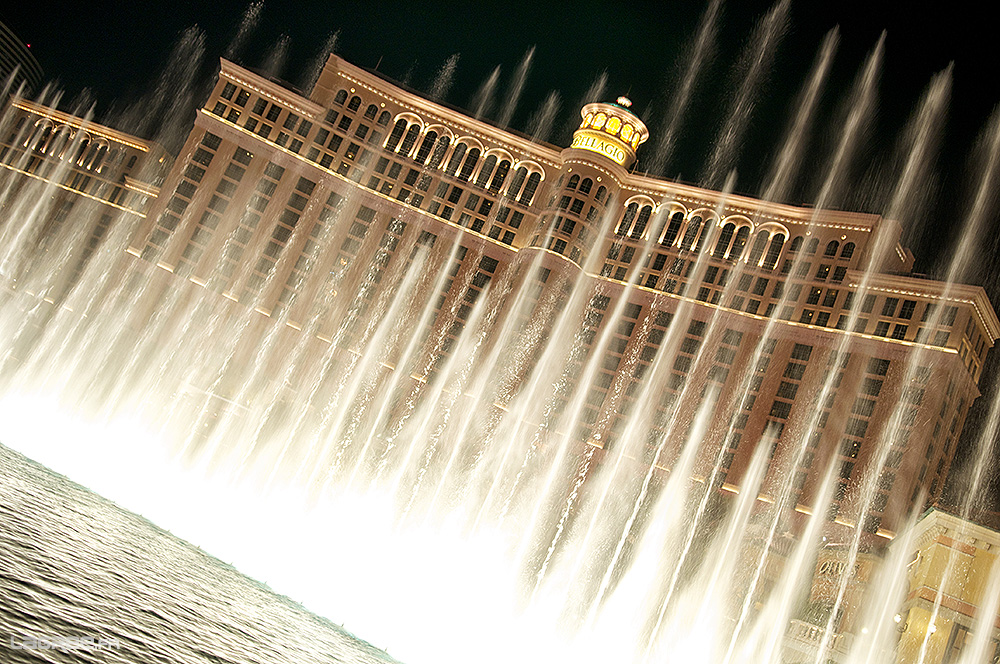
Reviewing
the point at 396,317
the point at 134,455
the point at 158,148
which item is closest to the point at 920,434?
the point at 396,317

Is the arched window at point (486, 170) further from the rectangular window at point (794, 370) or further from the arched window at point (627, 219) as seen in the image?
the rectangular window at point (794, 370)

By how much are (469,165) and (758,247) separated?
947 inches

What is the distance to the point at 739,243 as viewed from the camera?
61562mm

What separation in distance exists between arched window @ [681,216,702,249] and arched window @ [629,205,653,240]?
338 cm

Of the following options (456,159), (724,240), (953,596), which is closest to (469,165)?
(456,159)

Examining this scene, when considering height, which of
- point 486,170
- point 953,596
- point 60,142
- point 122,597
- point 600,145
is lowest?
point 122,597

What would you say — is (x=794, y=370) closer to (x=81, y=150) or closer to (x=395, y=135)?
(x=395, y=135)

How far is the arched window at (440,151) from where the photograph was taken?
2537 inches

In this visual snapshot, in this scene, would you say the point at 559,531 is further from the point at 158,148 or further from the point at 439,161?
the point at 158,148

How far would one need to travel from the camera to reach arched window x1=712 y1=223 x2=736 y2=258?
6156 cm

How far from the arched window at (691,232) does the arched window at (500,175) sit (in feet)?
50.8

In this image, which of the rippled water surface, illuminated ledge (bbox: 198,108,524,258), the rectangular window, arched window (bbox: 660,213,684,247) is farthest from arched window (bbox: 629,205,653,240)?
the rippled water surface

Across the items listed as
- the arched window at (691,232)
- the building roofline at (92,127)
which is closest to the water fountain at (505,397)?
the arched window at (691,232)

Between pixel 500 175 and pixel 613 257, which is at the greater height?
pixel 500 175
